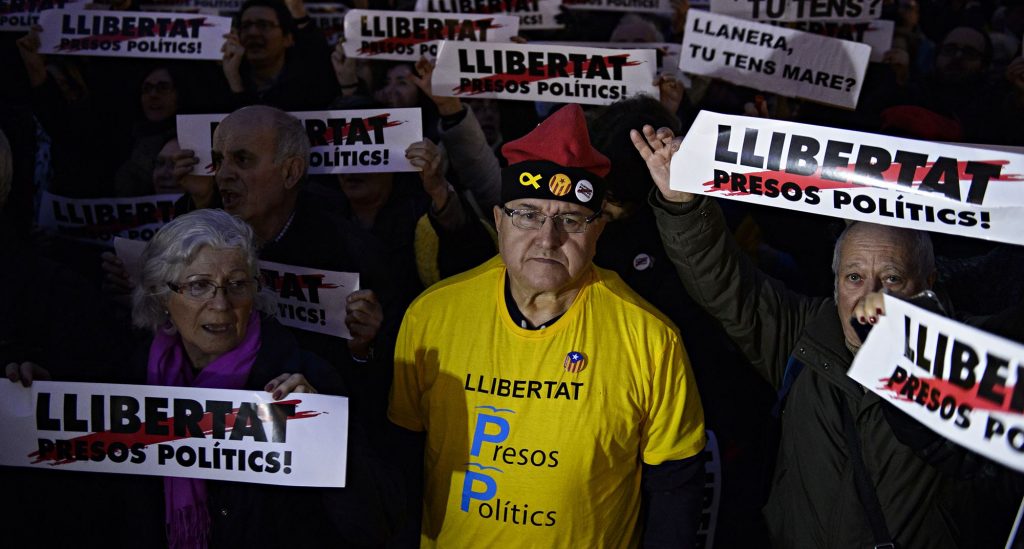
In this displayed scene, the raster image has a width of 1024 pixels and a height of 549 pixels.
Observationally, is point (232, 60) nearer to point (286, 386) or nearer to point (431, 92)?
point (431, 92)

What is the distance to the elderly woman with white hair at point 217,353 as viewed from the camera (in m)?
3.18

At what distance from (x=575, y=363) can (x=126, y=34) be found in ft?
13.7

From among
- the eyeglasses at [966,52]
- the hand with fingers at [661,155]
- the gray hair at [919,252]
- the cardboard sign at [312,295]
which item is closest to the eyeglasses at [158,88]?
the cardboard sign at [312,295]

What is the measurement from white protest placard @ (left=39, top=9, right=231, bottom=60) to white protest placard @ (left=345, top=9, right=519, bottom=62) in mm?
716

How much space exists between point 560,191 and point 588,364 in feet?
1.68

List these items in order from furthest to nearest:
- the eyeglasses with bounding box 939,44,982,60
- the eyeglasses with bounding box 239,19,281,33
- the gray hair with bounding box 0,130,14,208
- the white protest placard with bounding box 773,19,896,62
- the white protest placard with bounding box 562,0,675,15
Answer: the white protest placard with bounding box 562,0,675,15
the eyeglasses with bounding box 939,44,982,60
the white protest placard with bounding box 773,19,896,62
the eyeglasses with bounding box 239,19,281,33
the gray hair with bounding box 0,130,14,208

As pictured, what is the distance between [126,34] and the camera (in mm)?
6188

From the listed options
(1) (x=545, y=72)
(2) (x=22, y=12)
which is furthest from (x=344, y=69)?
(2) (x=22, y=12)

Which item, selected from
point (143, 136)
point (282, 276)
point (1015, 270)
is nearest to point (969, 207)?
point (1015, 270)

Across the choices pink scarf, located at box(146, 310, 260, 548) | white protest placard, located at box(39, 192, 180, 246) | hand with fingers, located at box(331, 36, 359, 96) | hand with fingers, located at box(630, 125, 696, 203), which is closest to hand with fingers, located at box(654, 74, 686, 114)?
hand with fingers, located at box(331, 36, 359, 96)

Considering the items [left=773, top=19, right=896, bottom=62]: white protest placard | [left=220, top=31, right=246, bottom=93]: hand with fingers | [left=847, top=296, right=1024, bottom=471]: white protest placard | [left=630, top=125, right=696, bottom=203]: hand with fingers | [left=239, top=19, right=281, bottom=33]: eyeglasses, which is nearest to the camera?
[left=847, top=296, right=1024, bottom=471]: white protest placard

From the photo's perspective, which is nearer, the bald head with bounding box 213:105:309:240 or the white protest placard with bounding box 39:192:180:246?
the bald head with bounding box 213:105:309:240

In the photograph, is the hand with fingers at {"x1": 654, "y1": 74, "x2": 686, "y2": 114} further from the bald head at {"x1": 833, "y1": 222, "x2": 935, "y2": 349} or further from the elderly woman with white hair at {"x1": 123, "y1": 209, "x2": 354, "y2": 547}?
the elderly woman with white hair at {"x1": 123, "y1": 209, "x2": 354, "y2": 547}

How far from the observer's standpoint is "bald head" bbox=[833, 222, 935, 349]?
3.25 meters
